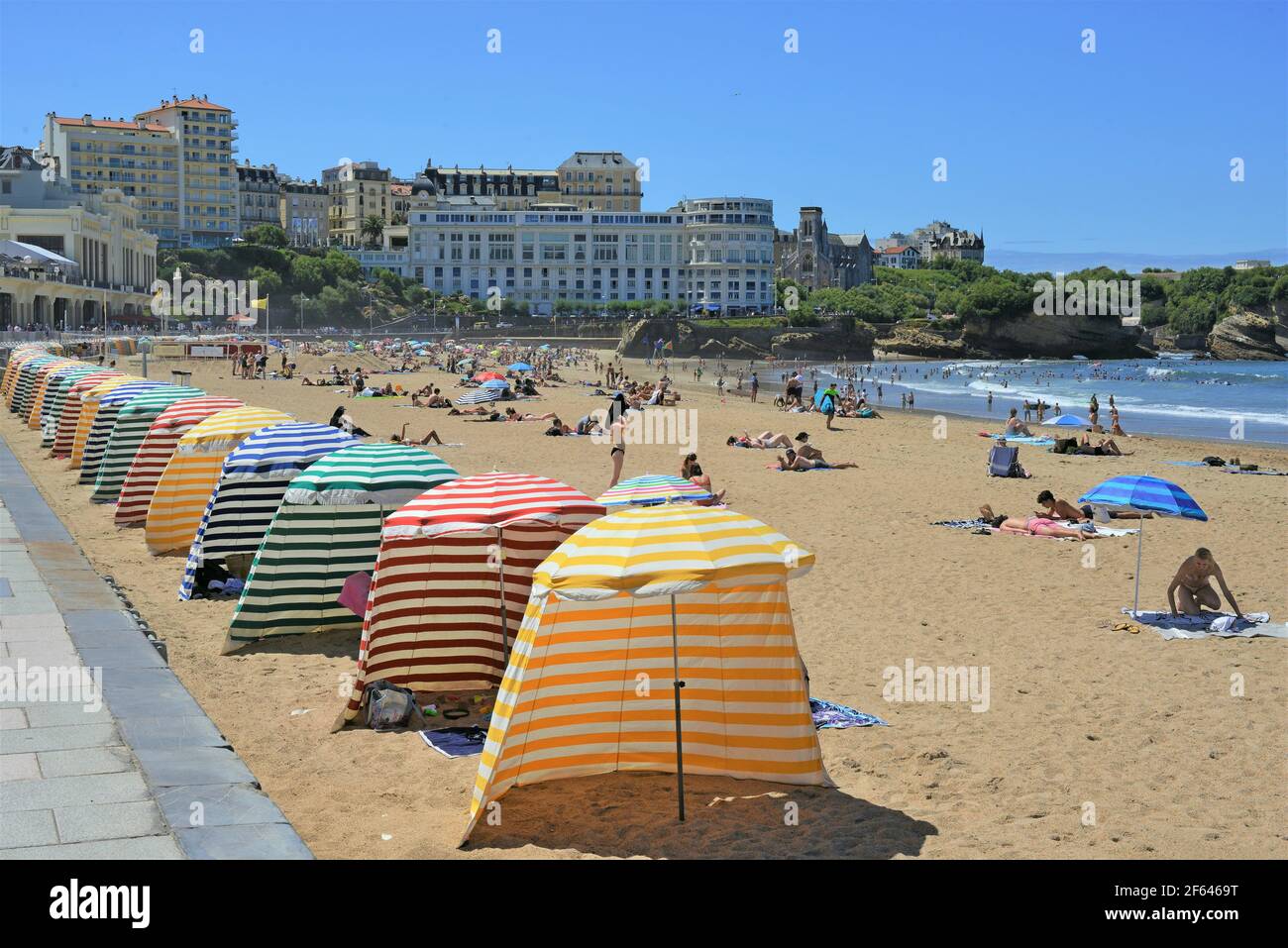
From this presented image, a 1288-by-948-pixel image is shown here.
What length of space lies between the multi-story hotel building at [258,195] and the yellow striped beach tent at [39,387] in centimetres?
11350

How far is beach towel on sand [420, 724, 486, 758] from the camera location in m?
7.27

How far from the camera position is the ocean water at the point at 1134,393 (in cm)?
4112

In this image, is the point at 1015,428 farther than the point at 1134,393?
No

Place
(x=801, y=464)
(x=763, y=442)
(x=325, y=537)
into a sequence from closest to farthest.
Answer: (x=325, y=537)
(x=801, y=464)
(x=763, y=442)

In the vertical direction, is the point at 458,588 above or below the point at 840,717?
above

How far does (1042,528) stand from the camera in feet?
48.3

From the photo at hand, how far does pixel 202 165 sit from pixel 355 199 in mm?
22283

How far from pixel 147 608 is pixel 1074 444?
2020 centimetres

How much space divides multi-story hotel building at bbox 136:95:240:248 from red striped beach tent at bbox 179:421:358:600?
119 meters

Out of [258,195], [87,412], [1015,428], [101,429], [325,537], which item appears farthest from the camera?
[258,195]

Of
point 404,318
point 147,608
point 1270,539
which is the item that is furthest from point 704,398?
point 404,318

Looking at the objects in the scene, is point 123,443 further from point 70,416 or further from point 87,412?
point 70,416

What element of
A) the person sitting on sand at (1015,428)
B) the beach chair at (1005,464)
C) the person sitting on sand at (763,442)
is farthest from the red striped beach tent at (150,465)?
the person sitting on sand at (1015,428)

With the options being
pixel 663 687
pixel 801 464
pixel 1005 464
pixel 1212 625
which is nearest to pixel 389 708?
pixel 663 687
